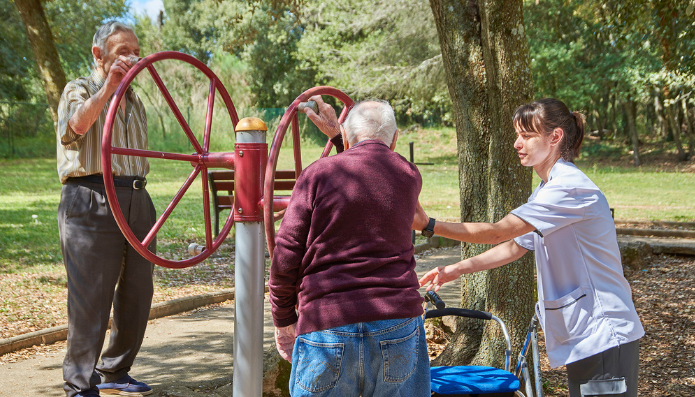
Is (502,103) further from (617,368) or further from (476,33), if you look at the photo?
(617,368)

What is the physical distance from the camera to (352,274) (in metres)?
1.78

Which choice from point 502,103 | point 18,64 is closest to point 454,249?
point 502,103

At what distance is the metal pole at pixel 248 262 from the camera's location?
211 cm

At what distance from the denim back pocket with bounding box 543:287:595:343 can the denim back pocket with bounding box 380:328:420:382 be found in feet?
1.90

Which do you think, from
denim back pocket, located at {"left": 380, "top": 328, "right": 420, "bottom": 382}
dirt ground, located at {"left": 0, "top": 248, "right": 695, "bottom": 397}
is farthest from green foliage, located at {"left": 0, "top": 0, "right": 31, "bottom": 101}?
denim back pocket, located at {"left": 380, "top": 328, "right": 420, "bottom": 382}

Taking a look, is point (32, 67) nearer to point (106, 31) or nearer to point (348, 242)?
point (106, 31)

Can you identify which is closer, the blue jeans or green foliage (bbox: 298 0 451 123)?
the blue jeans

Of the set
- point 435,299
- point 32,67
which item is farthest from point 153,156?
point 32,67

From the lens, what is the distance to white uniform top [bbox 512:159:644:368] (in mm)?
2123

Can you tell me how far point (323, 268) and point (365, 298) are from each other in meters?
0.15

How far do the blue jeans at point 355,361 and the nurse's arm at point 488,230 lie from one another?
509 millimetres

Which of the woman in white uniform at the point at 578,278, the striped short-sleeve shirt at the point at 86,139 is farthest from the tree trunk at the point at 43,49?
the woman in white uniform at the point at 578,278

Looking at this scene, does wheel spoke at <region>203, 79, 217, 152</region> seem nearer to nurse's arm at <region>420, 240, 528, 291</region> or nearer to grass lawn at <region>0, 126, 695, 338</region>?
nurse's arm at <region>420, 240, 528, 291</region>

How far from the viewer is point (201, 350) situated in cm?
445
